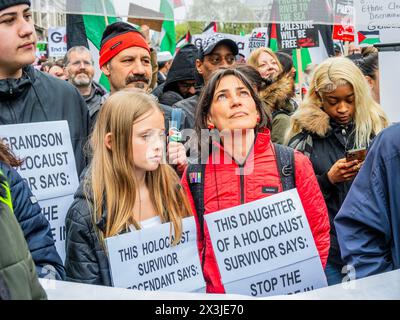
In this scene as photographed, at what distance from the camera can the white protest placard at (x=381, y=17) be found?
4.00m

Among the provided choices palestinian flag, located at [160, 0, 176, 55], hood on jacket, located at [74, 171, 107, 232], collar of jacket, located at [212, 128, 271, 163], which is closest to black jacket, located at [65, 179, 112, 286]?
hood on jacket, located at [74, 171, 107, 232]

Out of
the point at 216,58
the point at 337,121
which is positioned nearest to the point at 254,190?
the point at 337,121

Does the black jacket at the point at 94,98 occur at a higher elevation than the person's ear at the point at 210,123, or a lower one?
lower

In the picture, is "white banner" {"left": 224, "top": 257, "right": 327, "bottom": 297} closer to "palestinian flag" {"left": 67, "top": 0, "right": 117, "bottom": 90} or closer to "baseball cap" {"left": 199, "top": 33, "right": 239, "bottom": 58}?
"baseball cap" {"left": 199, "top": 33, "right": 239, "bottom": 58}

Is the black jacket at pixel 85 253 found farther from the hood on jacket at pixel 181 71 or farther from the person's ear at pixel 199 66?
the hood on jacket at pixel 181 71

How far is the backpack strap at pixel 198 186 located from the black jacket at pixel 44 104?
0.74m

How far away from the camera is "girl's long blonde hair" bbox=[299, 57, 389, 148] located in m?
4.83

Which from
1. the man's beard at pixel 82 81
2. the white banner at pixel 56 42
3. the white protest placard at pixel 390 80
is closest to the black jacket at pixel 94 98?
the man's beard at pixel 82 81

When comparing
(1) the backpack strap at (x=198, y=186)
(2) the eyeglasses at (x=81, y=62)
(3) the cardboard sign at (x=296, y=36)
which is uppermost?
(3) the cardboard sign at (x=296, y=36)

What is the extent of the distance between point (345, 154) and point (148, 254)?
71.4 inches

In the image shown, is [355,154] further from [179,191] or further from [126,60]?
[126,60]

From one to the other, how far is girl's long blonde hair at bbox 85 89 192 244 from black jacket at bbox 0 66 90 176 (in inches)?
20.0

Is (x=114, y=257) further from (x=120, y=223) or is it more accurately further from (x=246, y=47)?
(x=246, y=47)

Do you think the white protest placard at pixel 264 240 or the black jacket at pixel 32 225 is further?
the white protest placard at pixel 264 240
